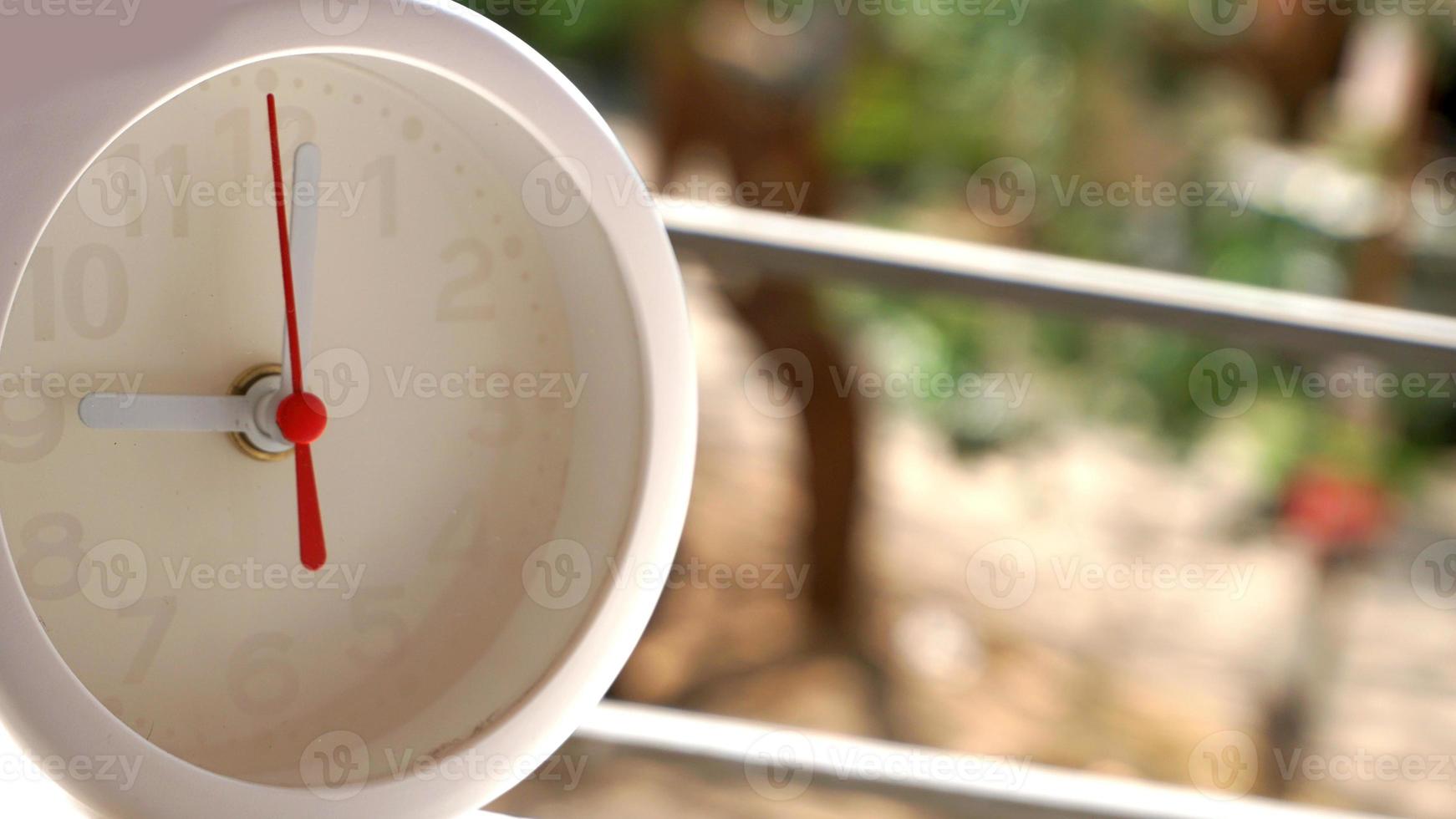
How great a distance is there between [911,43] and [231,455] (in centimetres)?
203

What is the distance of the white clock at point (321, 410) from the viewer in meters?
0.38

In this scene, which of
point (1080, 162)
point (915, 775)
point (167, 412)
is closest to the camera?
point (167, 412)

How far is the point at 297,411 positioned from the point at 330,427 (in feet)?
0.11

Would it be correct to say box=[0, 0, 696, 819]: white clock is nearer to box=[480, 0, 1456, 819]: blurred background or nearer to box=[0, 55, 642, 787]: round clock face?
box=[0, 55, 642, 787]: round clock face

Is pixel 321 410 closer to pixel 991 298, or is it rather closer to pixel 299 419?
pixel 299 419

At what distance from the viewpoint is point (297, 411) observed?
1.38 ft

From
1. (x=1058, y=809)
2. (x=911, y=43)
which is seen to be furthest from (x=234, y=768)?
(x=911, y=43)

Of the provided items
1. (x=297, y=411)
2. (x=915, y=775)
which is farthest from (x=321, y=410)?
(x=915, y=775)

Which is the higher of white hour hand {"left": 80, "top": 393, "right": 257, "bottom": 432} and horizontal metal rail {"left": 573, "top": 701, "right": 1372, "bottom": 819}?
white hour hand {"left": 80, "top": 393, "right": 257, "bottom": 432}

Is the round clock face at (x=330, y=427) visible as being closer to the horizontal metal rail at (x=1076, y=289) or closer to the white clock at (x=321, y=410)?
the white clock at (x=321, y=410)

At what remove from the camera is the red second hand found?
1.38 feet

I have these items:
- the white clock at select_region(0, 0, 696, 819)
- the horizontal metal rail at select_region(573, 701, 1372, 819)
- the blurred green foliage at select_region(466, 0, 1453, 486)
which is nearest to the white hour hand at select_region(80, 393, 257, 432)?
the white clock at select_region(0, 0, 696, 819)

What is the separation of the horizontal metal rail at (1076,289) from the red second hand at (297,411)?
0.43 m

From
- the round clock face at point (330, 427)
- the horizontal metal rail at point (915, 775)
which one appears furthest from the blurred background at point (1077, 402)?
the round clock face at point (330, 427)
